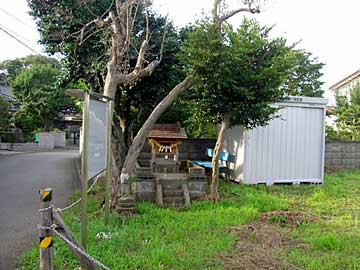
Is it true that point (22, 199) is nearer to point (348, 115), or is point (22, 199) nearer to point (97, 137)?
point (97, 137)

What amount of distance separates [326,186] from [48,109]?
21.8m

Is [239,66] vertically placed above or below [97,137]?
above

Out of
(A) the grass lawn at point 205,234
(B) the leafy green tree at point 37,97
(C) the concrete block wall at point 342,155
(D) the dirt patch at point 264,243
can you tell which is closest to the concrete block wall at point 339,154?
(C) the concrete block wall at point 342,155

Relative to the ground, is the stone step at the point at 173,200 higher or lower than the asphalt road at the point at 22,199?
higher

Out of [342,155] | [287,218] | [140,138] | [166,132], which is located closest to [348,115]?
[342,155]

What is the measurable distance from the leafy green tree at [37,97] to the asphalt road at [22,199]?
1315 cm

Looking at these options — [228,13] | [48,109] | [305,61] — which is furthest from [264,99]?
[48,109]

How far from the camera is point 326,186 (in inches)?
360

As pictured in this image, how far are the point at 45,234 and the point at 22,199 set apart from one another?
510cm

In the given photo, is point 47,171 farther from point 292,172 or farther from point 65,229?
point 65,229

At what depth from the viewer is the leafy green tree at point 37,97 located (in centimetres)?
2489

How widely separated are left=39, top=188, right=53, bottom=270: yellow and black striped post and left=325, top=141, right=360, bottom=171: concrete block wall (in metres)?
11.4

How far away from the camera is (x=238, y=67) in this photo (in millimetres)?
6508

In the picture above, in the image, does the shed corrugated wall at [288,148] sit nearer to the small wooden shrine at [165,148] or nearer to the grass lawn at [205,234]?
the grass lawn at [205,234]
